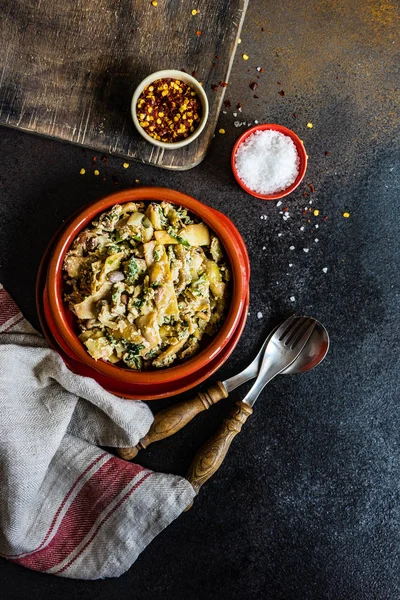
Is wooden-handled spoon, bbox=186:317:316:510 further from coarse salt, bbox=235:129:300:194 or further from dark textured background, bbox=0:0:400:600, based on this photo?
coarse salt, bbox=235:129:300:194

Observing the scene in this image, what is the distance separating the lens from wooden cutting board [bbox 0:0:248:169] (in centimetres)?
249

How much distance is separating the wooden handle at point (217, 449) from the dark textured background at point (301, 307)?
122 millimetres

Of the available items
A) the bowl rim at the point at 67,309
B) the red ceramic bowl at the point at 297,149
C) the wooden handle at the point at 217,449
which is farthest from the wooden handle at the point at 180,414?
the red ceramic bowl at the point at 297,149

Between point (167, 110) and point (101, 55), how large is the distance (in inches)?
17.0

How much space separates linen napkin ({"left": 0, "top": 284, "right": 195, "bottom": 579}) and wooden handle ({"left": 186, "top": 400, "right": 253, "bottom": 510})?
66 mm

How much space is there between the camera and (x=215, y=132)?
104 inches

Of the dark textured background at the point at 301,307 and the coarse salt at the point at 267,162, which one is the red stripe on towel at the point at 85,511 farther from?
the coarse salt at the point at 267,162

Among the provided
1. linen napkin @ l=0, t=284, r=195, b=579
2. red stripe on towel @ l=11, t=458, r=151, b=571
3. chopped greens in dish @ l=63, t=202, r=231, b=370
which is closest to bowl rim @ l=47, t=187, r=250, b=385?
chopped greens in dish @ l=63, t=202, r=231, b=370

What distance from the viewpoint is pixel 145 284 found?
2.12 meters

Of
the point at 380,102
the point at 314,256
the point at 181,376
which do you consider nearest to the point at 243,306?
the point at 181,376

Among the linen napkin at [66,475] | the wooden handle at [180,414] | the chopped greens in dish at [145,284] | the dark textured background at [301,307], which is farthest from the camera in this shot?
the dark textured background at [301,307]

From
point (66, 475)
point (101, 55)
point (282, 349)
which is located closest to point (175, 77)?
point (101, 55)

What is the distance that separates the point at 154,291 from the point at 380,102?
1.52 metres

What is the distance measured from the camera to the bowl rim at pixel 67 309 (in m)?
2.15
